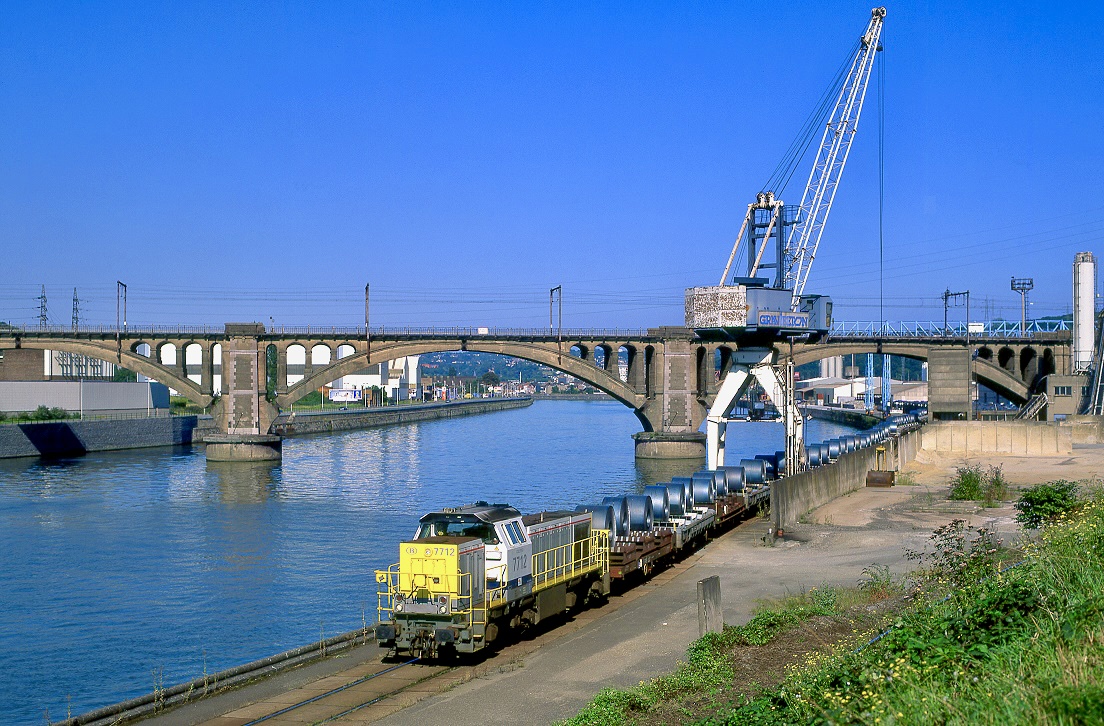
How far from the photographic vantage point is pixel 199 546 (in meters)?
50.7

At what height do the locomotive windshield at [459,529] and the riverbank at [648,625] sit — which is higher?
the locomotive windshield at [459,529]

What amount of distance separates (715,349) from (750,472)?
2438 inches

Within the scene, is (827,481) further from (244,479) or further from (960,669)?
(244,479)

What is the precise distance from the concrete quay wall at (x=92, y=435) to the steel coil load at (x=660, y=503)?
77720mm

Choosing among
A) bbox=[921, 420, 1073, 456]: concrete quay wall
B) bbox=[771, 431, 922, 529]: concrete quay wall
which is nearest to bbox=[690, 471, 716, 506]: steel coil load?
bbox=[771, 431, 922, 529]: concrete quay wall

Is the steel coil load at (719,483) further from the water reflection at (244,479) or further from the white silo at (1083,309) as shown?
the white silo at (1083,309)

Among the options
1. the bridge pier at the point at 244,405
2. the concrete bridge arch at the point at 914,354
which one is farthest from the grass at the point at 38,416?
the concrete bridge arch at the point at 914,354

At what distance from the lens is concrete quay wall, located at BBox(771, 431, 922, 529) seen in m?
41.7

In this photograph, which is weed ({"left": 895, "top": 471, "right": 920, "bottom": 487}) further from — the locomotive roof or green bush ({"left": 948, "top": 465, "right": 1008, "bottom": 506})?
the locomotive roof

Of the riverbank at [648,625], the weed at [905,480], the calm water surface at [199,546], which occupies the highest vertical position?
the riverbank at [648,625]

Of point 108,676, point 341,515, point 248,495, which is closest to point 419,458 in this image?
point 248,495

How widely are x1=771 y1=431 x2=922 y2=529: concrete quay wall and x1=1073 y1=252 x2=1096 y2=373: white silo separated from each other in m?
47.7

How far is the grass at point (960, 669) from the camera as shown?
10.7 m

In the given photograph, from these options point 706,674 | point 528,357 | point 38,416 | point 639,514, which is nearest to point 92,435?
point 38,416
